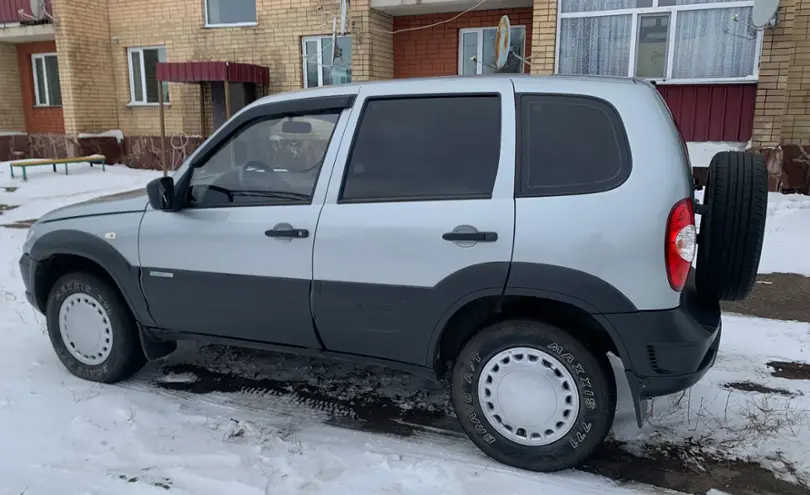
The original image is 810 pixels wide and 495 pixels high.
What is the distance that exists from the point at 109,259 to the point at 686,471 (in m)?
3.49

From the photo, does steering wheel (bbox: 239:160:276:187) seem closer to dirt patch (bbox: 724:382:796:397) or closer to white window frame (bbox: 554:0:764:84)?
dirt patch (bbox: 724:382:796:397)

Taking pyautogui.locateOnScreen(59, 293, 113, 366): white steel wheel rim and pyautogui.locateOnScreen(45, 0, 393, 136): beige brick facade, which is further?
pyautogui.locateOnScreen(45, 0, 393, 136): beige brick facade

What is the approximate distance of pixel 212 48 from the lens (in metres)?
14.6

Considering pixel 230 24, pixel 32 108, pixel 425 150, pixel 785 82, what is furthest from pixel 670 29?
pixel 32 108

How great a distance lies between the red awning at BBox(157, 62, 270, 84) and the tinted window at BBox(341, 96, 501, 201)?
1078 cm

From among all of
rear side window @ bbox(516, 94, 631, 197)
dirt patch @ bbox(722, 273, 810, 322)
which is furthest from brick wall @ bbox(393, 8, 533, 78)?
rear side window @ bbox(516, 94, 631, 197)

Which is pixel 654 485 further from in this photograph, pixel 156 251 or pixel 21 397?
pixel 21 397

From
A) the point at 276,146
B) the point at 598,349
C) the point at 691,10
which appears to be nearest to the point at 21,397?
the point at 276,146

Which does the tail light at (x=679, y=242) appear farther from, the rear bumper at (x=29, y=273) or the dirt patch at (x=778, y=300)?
the rear bumper at (x=29, y=273)

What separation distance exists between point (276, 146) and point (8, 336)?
294 centimetres

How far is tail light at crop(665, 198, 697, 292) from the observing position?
8.71 ft

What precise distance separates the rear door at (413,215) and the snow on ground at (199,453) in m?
0.53

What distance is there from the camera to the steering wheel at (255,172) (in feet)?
11.5

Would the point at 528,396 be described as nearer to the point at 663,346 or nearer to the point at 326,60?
the point at 663,346
